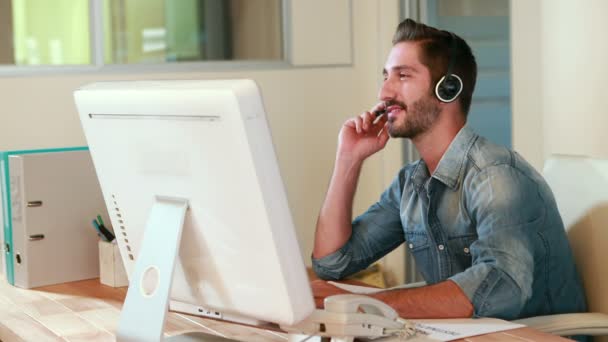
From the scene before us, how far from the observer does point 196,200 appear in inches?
54.3

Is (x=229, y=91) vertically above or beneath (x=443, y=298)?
above

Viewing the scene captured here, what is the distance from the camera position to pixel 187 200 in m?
1.40

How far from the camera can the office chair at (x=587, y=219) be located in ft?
6.50

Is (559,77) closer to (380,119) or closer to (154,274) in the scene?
(380,119)

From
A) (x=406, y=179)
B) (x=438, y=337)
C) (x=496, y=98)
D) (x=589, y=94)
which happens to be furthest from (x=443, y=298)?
(x=496, y=98)

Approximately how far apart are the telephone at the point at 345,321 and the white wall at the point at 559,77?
1.35 meters

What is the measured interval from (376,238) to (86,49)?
1.36 m

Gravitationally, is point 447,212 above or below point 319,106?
below

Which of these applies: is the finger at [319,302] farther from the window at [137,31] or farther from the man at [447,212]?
the window at [137,31]

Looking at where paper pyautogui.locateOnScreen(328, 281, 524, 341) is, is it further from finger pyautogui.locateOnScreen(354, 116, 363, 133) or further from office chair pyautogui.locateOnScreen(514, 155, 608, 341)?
finger pyautogui.locateOnScreen(354, 116, 363, 133)

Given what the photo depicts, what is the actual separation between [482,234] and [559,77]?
3.36 ft

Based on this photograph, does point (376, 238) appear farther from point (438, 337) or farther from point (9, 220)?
point (9, 220)

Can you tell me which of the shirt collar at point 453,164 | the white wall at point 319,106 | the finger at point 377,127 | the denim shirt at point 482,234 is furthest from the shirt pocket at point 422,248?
the white wall at point 319,106

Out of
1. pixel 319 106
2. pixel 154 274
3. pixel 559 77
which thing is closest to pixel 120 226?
pixel 154 274
